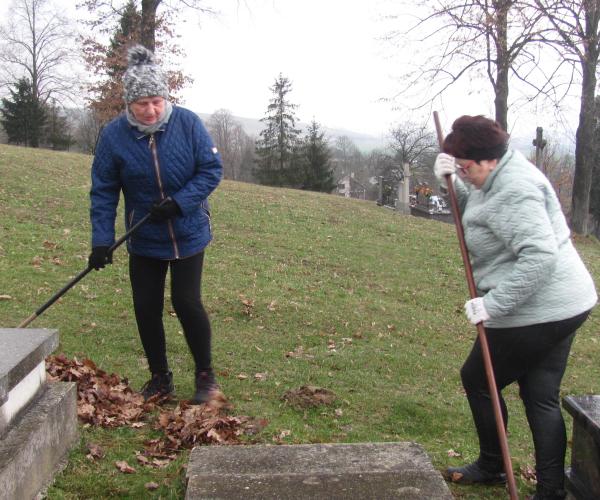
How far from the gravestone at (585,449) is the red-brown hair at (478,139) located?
4.16 feet

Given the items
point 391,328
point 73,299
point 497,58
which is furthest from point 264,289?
point 497,58

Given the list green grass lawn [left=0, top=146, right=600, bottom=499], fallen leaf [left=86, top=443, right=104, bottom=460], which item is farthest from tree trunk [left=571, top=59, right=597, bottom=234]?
fallen leaf [left=86, top=443, right=104, bottom=460]

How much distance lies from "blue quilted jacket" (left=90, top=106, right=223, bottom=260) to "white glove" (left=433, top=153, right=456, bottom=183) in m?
1.35

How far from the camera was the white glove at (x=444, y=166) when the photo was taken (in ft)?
10.9

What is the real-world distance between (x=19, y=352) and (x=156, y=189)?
1302 millimetres

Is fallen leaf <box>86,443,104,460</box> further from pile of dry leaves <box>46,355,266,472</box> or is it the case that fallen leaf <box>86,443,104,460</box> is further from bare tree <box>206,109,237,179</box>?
bare tree <box>206,109,237,179</box>

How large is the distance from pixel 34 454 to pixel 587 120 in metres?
22.3

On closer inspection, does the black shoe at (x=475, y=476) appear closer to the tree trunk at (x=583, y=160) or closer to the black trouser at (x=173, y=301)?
the black trouser at (x=173, y=301)

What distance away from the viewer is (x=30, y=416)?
9.77ft

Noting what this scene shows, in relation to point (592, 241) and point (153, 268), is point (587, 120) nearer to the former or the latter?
point (592, 241)

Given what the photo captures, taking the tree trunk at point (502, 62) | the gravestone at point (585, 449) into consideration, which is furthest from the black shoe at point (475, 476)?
the tree trunk at point (502, 62)

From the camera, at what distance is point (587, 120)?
2169 cm

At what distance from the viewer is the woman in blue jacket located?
3.76 m

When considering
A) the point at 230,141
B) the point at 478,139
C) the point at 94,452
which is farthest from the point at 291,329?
the point at 230,141
